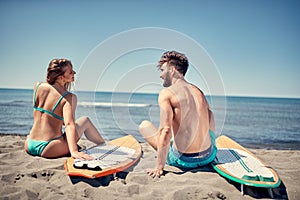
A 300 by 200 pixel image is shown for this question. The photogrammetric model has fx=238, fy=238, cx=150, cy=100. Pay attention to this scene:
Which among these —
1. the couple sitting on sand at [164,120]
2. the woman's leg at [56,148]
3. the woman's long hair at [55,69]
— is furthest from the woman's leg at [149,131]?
the woman's long hair at [55,69]

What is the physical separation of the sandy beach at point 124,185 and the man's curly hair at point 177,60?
1.29 m

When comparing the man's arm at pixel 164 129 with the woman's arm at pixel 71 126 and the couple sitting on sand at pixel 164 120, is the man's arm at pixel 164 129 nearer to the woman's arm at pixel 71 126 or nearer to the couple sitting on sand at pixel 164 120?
the couple sitting on sand at pixel 164 120

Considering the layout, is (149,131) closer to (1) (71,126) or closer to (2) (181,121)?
(2) (181,121)

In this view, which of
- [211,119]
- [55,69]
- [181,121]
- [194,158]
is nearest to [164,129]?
[181,121]

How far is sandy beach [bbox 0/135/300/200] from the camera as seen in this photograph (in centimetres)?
236

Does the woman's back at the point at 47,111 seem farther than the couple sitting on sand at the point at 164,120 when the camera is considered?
Yes

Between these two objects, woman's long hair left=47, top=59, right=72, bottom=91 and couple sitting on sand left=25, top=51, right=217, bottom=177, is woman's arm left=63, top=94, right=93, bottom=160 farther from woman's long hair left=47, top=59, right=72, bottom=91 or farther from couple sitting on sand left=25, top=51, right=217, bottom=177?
woman's long hair left=47, top=59, right=72, bottom=91

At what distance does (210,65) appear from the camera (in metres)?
3.20

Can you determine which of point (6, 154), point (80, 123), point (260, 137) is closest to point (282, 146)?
point (260, 137)

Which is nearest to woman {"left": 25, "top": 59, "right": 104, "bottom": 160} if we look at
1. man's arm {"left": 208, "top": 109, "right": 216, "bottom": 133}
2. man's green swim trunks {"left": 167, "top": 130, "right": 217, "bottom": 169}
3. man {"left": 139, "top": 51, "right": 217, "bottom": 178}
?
man {"left": 139, "top": 51, "right": 217, "bottom": 178}

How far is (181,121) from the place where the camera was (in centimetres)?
289

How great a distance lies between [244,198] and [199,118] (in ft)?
3.20

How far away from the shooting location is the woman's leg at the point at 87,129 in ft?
11.7

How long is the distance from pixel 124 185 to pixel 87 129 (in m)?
1.54
